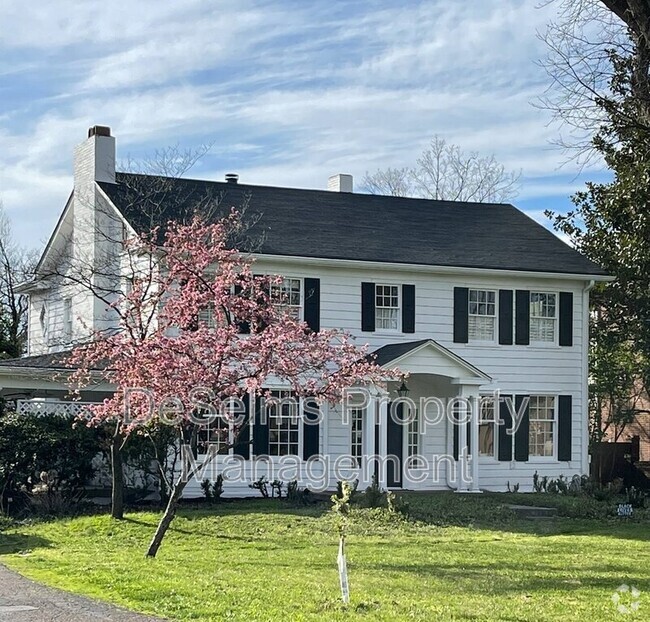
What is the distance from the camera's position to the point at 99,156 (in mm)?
25500

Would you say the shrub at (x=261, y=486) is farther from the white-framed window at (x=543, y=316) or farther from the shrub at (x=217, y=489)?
the white-framed window at (x=543, y=316)

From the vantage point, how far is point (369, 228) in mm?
26219

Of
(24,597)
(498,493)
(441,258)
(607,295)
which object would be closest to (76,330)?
(441,258)

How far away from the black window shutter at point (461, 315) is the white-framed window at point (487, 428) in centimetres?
157

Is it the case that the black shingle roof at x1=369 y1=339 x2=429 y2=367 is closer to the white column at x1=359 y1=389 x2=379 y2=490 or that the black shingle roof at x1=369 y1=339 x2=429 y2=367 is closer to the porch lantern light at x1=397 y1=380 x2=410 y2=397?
the porch lantern light at x1=397 y1=380 x2=410 y2=397

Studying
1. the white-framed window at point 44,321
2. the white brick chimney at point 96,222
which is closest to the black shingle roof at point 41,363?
the white brick chimney at point 96,222

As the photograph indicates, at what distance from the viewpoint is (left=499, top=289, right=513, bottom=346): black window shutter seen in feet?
84.4

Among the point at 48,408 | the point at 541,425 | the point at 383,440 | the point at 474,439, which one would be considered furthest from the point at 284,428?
the point at 541,425

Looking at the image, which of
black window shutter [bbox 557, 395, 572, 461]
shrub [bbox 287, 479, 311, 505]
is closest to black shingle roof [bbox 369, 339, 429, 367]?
shrub [bbox 287, 479, 311, 505]

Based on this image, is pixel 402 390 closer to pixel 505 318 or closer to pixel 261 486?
pixel 261 486

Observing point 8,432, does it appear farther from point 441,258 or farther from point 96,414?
point 441,258

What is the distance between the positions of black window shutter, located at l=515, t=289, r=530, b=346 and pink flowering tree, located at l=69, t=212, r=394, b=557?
10354 mm

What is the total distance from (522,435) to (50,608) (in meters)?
17.4

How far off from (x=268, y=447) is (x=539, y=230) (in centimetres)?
993
